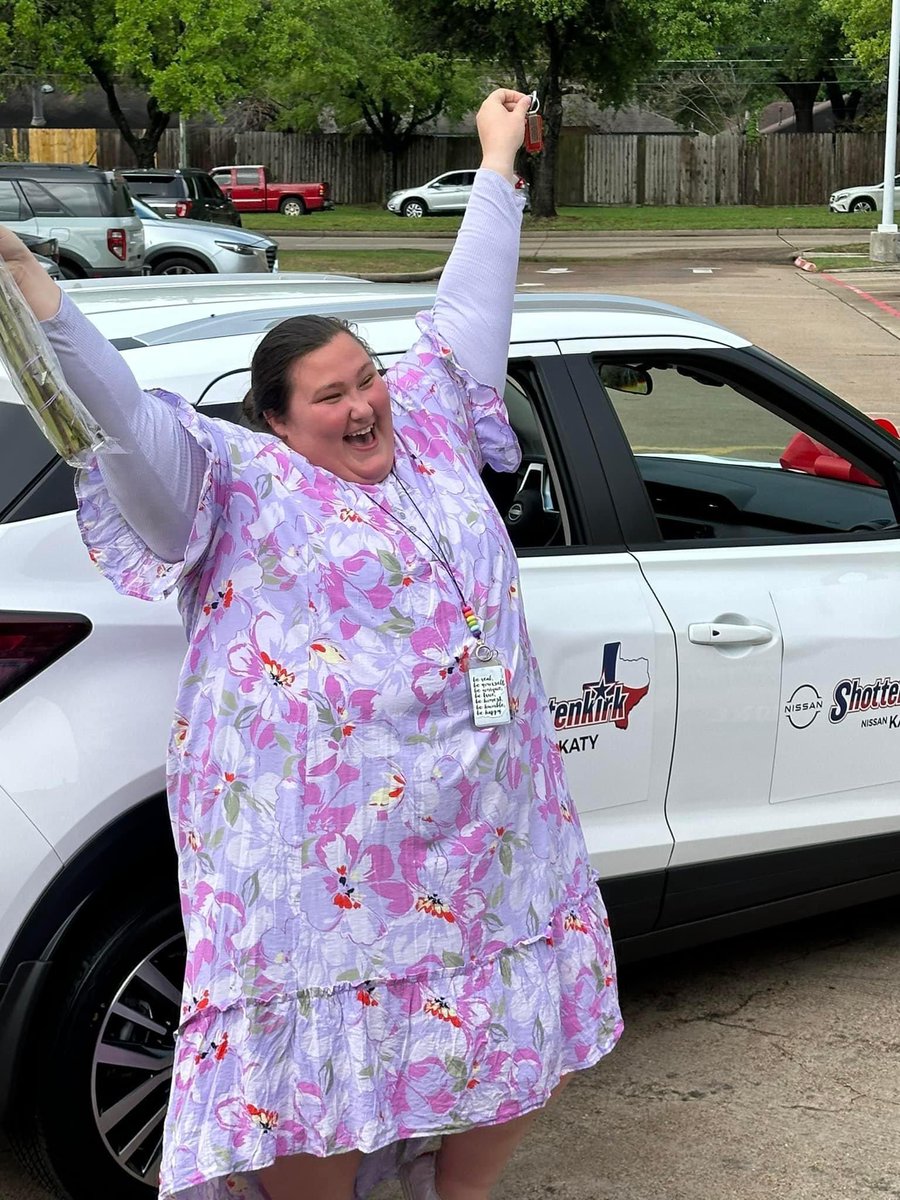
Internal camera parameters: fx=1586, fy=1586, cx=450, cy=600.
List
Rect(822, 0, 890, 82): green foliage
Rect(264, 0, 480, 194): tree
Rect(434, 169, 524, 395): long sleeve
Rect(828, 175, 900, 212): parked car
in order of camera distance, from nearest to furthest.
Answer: Rect(434, 169, 524, 395): long sleeve, Rect(822, 0, 890, 82): green foliage, Rect(828, 175, 900, 212): parked car, Rect(264, 0, 480, 194): tree

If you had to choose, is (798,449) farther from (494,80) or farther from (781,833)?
(494,80)

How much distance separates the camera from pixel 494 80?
180ft

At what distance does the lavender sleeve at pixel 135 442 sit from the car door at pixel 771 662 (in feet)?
4.83

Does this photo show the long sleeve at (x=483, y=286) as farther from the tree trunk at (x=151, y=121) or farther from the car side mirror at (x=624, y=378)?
the tree trunk at (x=151, y=121)

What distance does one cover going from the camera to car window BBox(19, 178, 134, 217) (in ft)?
66.3

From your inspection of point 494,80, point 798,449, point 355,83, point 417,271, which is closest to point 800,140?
point 494,80

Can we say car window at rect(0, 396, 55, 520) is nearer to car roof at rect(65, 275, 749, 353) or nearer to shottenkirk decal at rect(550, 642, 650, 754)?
car roof at rect(65, 275, 749, 353)

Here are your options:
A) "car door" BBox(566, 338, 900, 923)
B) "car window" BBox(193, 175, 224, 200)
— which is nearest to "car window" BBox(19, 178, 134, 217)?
"car window" BBox(193, 175, 224, 200)

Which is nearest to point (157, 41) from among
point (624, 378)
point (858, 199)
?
point (858, 199)

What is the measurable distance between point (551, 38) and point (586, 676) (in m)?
37.4

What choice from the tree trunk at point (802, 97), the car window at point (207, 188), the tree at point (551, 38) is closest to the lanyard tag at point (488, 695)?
the car window at point (207, 188)

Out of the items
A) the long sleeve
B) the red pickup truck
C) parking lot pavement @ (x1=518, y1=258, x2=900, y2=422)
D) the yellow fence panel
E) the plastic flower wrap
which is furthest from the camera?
the yellow fence panel

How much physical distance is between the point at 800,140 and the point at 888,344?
36225mm

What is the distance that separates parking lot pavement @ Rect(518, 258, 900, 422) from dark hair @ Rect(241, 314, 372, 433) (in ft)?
36.0
